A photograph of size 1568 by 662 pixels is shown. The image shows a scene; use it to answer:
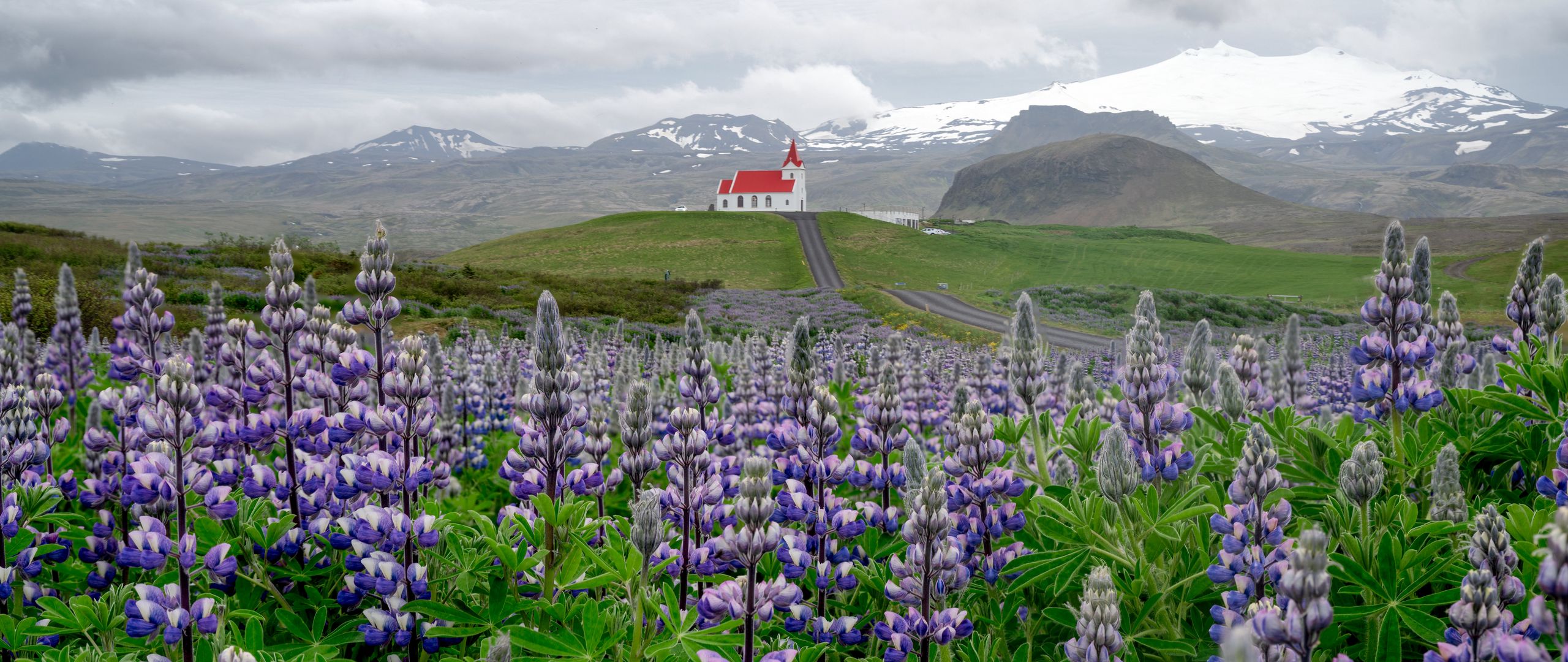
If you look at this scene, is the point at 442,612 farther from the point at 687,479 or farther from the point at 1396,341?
the point at 1396,341

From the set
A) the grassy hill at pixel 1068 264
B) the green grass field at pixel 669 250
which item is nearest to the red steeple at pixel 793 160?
the green grass field at pixel 669 250

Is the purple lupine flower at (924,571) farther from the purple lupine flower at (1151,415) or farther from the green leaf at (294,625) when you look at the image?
the green leaf at (294,625)

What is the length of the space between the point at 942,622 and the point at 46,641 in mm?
2810

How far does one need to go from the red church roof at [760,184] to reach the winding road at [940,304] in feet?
84.4

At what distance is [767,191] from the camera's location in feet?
375

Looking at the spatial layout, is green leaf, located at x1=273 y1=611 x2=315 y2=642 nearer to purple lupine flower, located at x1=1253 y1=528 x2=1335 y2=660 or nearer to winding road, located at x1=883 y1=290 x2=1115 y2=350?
purple lupine flower, located at x1=1253 y1=528 x2=1335 y2=660

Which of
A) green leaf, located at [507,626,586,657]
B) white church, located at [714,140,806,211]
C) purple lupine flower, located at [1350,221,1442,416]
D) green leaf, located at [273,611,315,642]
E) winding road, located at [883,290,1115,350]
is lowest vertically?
winding road, located at [883,290,1115,350]

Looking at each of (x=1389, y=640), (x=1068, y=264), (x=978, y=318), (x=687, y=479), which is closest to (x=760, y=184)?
(x=1068, y=264)

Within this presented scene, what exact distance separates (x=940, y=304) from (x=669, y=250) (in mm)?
37931

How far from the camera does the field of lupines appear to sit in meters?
2.12

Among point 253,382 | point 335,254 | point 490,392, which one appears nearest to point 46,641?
point 253,382

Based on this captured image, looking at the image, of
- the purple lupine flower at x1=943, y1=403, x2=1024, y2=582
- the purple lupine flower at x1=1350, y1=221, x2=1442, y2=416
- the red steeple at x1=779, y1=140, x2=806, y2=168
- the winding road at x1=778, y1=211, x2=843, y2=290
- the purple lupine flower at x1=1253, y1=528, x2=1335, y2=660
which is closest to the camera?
the purple lupine flower at x1=1253, y1=528, x2=1335, y2=660

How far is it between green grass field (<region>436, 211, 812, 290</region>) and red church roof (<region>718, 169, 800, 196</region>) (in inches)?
790

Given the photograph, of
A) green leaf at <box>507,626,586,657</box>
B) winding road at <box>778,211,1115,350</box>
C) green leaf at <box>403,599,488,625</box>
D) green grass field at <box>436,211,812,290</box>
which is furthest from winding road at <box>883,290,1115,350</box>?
green leaf at <box>507,626,586,657</box>
